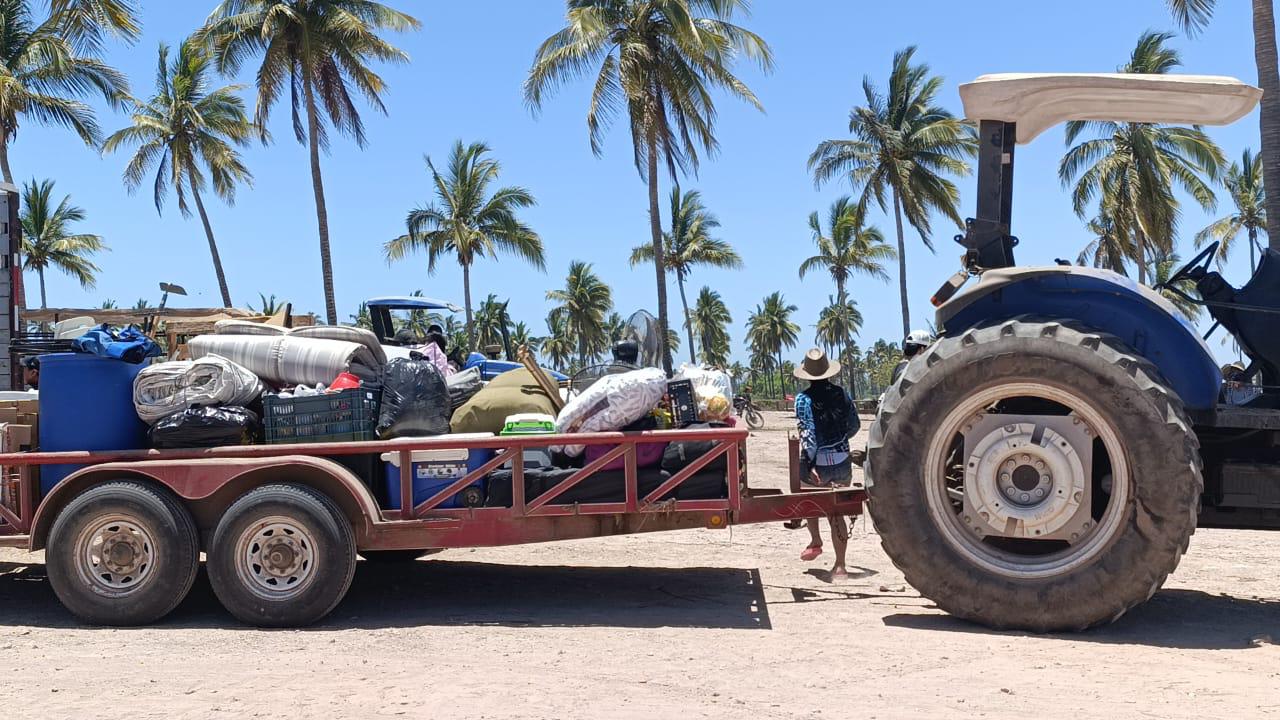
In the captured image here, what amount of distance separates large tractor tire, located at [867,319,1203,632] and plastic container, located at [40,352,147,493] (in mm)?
4424

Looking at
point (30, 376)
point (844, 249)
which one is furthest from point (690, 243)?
point (30, 376)

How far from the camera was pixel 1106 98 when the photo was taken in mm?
5926

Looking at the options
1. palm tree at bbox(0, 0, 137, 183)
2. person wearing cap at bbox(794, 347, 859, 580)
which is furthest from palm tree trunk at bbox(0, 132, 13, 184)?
person wearing cap at bbox(794, 347, 859, 580)

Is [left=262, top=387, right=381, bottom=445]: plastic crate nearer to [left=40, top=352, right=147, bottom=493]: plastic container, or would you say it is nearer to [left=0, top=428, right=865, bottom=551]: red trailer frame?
[left=0, top=428, right=865, bottom=551]: red trailer frame

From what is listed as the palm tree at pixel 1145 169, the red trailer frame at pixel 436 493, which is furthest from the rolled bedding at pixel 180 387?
the palm tree at pixel 1145 169

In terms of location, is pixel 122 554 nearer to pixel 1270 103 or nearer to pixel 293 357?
pixel 293 357

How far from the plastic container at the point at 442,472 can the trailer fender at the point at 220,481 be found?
227mm

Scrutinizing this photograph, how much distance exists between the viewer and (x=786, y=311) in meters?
79.3

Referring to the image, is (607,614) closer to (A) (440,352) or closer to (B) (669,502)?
(B) (669,502)

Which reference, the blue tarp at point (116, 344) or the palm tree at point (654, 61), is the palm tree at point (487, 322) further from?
the blue tarp at point (116, 344)

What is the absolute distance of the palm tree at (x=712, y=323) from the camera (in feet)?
247

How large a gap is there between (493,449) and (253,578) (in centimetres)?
154

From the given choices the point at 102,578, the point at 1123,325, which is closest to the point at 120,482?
the point at 102,578

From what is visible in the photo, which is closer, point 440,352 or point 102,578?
point 102,578
